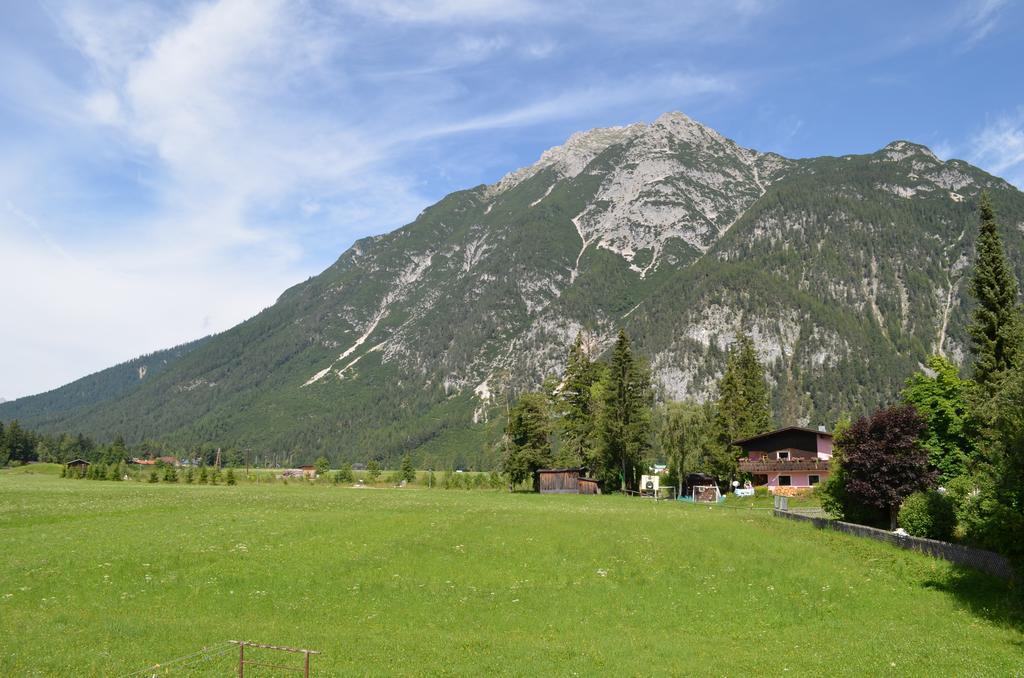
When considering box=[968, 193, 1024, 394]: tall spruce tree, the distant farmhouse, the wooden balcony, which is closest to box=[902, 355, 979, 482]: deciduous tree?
box=[968, 193, 1024, 394]: tall spruce tree

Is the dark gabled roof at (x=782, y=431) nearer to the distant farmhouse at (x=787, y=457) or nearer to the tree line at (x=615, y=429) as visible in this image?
the distant farmhouse at (x=787, y=457)

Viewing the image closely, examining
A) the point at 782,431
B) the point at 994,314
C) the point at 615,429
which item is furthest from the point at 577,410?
the point at 994,314

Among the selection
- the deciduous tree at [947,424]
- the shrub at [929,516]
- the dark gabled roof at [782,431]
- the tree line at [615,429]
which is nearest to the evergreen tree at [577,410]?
the tree line at [615,429]

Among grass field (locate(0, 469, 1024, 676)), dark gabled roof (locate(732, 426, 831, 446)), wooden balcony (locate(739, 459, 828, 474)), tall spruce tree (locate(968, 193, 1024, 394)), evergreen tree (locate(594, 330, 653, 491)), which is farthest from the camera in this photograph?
dark gabled roof (locate(732, 426, 831, 446))

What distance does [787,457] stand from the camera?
283 ft

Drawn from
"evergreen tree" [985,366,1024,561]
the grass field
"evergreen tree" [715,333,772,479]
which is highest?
"evergreen tree" [715,333,772,479]

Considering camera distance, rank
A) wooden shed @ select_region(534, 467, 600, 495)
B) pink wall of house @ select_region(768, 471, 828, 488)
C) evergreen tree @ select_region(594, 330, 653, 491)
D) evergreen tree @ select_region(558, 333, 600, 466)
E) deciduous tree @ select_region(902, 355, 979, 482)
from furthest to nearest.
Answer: evergreen tree @ select_region(558, 333, 600, 466), pink wall of house @ select_region(768, 471, 828, 488), wooden shed @ select_region(534, 467, 600, 495), evergreen tree @ select_region(594, 330, 653, 491), deciduous tree @ select_region(902, 355, 979, 482)

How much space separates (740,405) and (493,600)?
7407cm

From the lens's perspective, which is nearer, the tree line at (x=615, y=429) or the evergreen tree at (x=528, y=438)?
the tree line at (x=615, y=429)

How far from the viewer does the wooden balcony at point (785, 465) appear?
8306cm

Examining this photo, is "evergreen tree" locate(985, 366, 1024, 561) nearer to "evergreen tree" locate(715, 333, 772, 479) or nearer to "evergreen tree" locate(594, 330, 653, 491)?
"evergreen tree" locate(594, 330, 653, 491)

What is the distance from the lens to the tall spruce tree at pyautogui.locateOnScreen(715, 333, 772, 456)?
8950cm

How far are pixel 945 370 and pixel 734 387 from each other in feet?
145

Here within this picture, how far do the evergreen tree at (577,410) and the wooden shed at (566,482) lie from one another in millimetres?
3067
